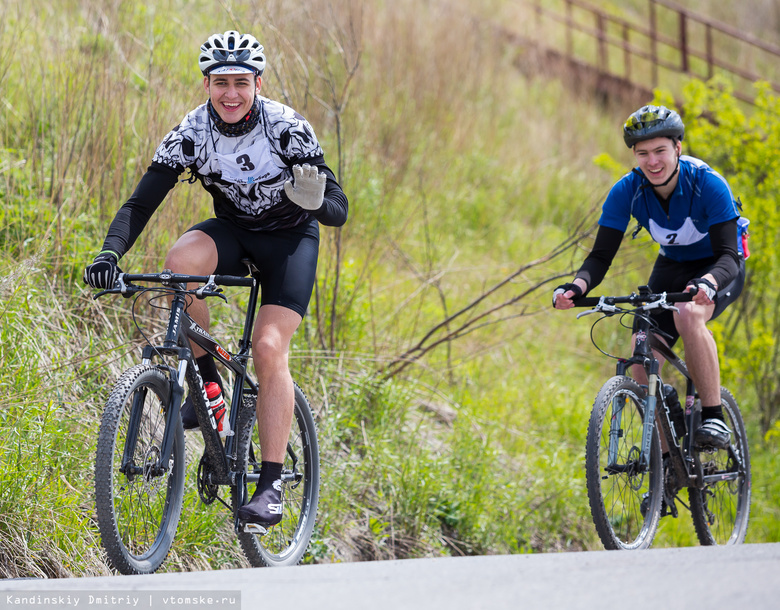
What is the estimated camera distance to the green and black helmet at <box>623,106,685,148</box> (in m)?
4.95

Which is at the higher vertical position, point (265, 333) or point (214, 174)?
point (214, 174)

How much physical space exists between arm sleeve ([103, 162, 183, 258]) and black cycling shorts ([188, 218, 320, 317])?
0.28 metres

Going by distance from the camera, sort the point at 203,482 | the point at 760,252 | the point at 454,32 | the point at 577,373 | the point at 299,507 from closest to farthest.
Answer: the point at 203,482 < the point at 299,507 < the point at 760,252 < the point at 577,373 < the point at 454,32

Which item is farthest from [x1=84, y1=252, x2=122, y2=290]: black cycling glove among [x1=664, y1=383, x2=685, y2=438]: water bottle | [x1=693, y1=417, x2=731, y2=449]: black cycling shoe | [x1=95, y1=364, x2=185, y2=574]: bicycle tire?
[x1=693, y1=417, x2=731, y2=449]: black cycling shoe

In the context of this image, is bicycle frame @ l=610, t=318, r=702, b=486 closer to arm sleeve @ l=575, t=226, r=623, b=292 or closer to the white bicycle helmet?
arm sleeve @ l=575, t=226, r=623, b=292

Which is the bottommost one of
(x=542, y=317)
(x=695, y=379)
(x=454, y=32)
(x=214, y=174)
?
(x=695, y=379)

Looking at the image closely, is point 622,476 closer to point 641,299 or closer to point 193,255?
point 641,299

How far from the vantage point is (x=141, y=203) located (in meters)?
Result: 4.12

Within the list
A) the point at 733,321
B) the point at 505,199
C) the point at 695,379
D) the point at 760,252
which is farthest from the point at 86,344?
the point at 733,321

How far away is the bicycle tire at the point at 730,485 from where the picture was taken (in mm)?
5551

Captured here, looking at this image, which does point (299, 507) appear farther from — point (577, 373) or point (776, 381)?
point (776, 381)

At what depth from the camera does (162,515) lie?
3959 millimetres

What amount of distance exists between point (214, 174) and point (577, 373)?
6.71 m

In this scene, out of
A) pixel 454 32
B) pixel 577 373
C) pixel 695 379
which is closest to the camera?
pixel 695 379
